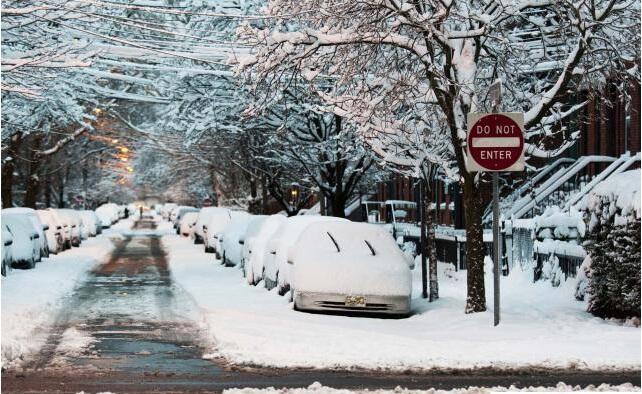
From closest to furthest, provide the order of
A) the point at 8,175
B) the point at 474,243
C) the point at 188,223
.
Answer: the point at 474,243
the point at 8,175
the point at 188,223

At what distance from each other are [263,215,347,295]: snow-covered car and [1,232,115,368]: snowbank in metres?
3.70

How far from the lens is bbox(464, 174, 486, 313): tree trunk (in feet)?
51.1

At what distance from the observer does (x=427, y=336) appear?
45.7ft

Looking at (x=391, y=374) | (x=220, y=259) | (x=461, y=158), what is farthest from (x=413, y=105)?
(x=220, y=259)

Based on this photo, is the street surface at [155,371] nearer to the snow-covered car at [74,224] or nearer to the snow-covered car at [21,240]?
the snow-covered car at [21,240]

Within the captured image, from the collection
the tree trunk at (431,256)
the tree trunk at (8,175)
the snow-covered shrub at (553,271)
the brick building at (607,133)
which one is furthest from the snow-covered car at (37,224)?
the snow-covered shrub at (553,271)

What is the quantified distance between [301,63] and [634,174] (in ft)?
15.4

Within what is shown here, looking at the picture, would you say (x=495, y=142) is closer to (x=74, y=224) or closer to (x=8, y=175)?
(x=74, y=224)

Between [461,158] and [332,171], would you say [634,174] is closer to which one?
[461,158]

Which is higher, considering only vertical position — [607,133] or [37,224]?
[607,133]

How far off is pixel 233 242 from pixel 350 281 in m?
13.8

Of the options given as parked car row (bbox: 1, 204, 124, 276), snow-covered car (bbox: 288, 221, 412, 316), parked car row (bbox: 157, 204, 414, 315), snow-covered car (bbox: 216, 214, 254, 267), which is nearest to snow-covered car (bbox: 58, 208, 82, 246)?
parked car row (bbox: 1, 204, 124, 276)

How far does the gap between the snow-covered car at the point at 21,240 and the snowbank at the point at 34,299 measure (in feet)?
1.31

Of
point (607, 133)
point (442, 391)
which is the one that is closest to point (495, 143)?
point (442, 391)
